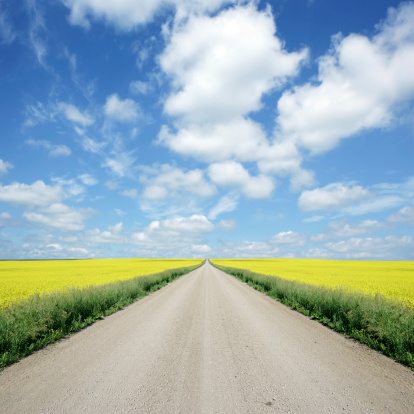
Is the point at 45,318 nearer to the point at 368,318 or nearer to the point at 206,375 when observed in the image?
the point at 206,375

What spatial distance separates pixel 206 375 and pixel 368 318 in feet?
18.7

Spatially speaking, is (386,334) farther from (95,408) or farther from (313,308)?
(95,408)

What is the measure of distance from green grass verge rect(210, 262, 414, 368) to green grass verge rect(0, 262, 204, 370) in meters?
8.92

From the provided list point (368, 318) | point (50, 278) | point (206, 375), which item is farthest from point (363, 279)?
Answer: point (50, 278)

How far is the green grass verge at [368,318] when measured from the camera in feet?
18.9

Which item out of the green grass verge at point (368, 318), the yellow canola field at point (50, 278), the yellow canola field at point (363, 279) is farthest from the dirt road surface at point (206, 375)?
the yellow canola field at point (50, 278)

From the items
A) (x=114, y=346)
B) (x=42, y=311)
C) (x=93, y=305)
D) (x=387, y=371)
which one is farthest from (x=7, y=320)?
(x=387, y=371)

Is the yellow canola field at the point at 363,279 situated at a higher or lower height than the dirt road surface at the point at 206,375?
lower

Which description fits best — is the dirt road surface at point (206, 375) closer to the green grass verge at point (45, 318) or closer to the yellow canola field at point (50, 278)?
the green grass verge at point (45, 318)

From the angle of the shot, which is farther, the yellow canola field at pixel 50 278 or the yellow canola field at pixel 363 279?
the yellow canola field at pixel 363 279

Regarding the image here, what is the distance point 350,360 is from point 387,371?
697 mm

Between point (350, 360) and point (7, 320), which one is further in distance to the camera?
point (7, 320)

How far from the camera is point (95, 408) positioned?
11.3ft

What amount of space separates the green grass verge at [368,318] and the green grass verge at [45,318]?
8920mm
